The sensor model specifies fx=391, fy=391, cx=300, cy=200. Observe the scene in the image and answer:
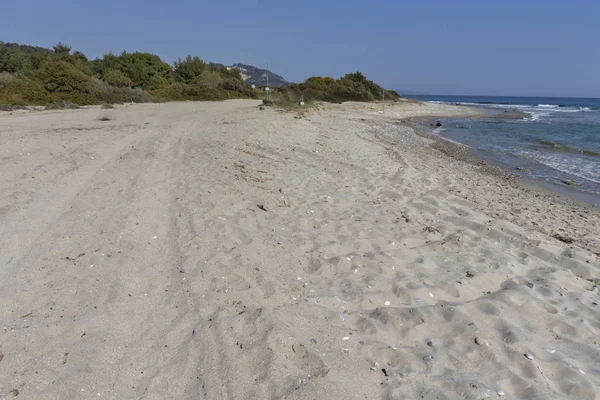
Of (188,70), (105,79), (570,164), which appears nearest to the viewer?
(570,164)

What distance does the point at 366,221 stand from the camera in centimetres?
524

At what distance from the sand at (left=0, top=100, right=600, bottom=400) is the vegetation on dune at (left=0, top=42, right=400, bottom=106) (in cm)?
1538

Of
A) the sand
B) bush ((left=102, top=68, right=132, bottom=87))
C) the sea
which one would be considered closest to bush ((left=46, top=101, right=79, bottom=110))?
bush ((left=102, top=68, right=132, bottom=87))

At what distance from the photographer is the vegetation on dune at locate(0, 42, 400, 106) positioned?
19688 mm

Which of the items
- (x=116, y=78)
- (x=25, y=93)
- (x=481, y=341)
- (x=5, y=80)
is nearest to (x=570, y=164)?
(x=481, y=341)

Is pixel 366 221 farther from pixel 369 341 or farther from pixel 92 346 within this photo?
pixel 92 346

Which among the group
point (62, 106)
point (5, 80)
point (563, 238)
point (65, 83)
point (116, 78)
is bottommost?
point (563, 238)

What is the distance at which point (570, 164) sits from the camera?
39.7 feet

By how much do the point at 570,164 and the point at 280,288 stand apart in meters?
12.3

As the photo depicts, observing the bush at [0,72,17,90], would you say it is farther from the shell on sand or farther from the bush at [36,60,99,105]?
the shell on sand

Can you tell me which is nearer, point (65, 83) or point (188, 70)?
point (65, 83)

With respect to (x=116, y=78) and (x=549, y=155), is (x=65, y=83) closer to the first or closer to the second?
(x=116, y=78)

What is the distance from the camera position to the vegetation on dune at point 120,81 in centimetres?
1969

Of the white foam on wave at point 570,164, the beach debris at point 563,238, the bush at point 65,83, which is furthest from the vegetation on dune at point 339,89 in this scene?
the beach debris at point 563,238
